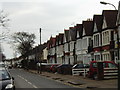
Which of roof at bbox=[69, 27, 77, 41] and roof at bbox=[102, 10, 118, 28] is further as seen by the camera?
roof at bbox=[69, 27, 77, 41]

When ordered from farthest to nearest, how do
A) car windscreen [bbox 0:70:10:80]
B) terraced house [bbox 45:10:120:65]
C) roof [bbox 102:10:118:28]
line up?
roof [bbox 102:10:118:28], terraced house [bbox 45:10:120:65], car windscreen [bbox 0:70:10:80]

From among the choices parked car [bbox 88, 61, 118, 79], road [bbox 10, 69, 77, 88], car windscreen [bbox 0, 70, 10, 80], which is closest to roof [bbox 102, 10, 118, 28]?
parked car [bbox 88, 61, 118, 79]

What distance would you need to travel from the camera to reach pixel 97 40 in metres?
45.9

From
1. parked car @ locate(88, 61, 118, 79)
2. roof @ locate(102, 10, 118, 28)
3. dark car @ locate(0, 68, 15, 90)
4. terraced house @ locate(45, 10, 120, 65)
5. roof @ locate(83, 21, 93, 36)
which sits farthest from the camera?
roof @ locate(83, 21, 93, 36)

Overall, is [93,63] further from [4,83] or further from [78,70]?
[4,83]

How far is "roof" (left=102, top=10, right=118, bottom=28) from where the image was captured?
41.4 m

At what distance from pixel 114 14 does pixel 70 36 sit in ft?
74.0

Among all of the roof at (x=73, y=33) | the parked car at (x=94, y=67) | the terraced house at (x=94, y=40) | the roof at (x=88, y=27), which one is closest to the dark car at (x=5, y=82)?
the parked car at (x=94, y=67)

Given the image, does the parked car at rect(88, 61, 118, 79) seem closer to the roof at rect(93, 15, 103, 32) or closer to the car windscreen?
the car windscreen

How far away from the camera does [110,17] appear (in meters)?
42.5

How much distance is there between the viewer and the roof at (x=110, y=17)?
41400 mm

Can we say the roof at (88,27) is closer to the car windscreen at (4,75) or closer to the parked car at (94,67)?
the parked car at (94,67)

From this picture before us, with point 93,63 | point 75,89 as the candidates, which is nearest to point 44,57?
point 93,63

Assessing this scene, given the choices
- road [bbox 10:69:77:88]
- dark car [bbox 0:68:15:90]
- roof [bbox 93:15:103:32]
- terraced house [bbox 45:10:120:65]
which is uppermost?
roof [bbox 93:15:103:32]
